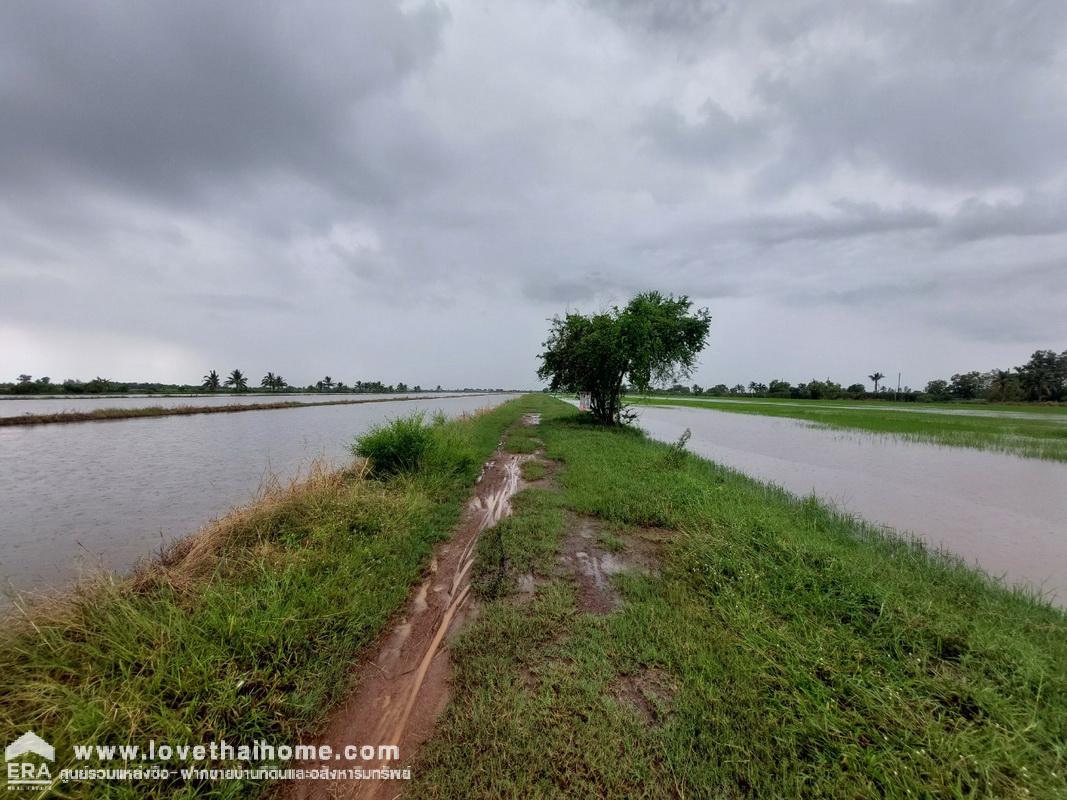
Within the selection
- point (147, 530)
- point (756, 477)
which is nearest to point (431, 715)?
point (147, 530)

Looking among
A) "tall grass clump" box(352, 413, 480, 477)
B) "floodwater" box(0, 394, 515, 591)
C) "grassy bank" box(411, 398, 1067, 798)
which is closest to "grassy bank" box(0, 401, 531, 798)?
"grassy bank" box(411, 398, 1067, 798)

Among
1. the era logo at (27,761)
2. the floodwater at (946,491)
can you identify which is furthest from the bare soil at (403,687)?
the floodwater at (946,491)

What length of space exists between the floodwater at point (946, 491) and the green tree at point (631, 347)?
4.54m

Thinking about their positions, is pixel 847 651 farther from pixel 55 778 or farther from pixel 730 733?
pixel 55 778

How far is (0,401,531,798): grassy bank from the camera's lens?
2.24 metres

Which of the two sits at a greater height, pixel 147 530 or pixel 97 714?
pixel 97 714

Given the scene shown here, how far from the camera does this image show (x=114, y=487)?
27.4 feet

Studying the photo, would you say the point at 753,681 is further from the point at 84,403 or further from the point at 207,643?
the point at 84,403

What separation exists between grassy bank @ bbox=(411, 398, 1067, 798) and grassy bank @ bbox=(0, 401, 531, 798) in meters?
1.17

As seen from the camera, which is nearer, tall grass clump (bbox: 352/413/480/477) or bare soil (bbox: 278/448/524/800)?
bare soil (bbox: 278/448/524/800)

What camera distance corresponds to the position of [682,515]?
20.7 ft

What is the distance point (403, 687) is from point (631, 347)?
52.4ft

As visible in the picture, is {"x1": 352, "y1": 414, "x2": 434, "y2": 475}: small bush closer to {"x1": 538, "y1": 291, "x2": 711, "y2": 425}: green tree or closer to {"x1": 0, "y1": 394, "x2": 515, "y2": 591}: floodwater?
{"x1": 0, "y1": 394, "x2": 515, "y2": 591}: floodwater

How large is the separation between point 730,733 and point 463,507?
5.89m
